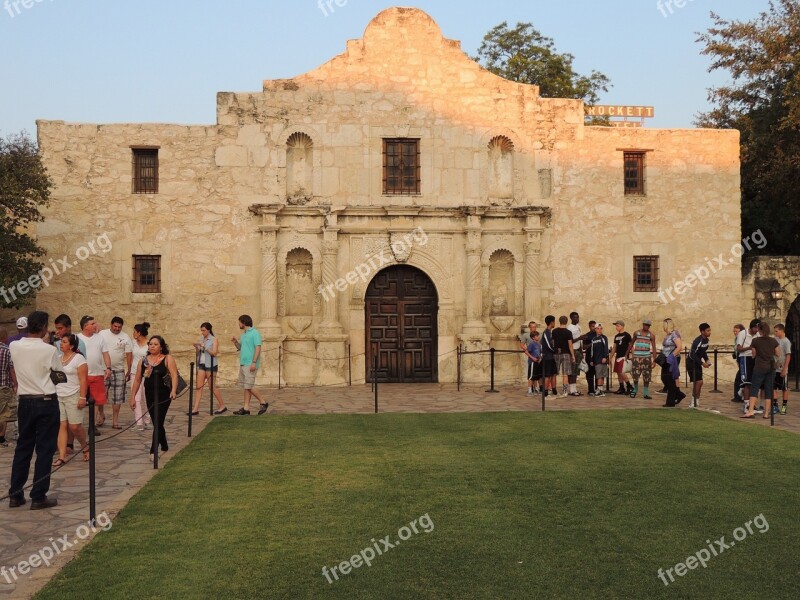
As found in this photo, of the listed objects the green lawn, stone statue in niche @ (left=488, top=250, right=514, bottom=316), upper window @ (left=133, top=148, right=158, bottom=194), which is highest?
upper window @ (left=133, top=148, right=158, bottom=194)

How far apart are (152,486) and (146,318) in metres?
11.5

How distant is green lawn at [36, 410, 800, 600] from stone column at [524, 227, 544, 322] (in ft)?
27.2

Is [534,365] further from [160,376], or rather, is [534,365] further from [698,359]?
[160,376]

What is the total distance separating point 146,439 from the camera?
39.7ft

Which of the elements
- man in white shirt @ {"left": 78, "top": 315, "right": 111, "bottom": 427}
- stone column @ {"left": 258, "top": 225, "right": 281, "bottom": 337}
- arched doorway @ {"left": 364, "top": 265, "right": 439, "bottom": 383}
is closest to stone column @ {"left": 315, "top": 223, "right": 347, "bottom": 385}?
arched doorway @ {"left": 364, "top": 265, "right": 439, "bottom": 383}

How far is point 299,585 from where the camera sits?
5.79 m

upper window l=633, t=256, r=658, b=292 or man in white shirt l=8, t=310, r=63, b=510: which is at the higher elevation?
upper window l=633, t=256, r=658, b=292

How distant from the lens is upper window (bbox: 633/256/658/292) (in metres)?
20.9

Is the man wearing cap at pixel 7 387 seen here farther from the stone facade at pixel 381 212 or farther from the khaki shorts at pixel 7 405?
the stone facade at pixel 381 212

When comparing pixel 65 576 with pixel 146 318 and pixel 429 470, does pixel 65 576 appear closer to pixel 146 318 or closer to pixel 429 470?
pixel 429 470

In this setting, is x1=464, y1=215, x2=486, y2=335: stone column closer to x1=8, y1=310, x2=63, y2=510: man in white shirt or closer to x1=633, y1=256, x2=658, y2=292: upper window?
x1=633, y1=256, x2=658, y2=292: upper window

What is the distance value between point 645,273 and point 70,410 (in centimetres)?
1520

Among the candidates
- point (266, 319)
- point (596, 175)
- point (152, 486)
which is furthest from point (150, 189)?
point (152, 486)

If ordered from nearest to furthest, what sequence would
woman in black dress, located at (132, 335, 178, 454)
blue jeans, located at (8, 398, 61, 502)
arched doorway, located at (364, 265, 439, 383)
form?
blue jeans, located at (8, 398, 61, 502), woman in black dress, located at (132, 335, 178, 454), arched doorway, located at (364, 265, 439, 383)
